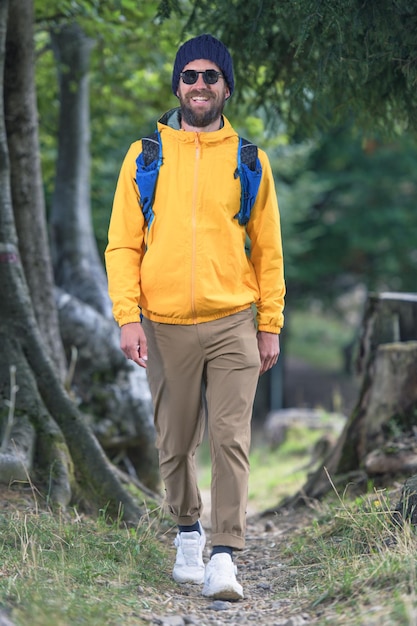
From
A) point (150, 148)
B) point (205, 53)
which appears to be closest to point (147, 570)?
point (150, 148)

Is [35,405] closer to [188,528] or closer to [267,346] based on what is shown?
[188,528]

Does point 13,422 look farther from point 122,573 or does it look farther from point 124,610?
point 124,610

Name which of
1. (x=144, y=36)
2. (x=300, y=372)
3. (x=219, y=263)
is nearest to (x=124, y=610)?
(x=219, y=263)

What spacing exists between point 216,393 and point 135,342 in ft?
1.53

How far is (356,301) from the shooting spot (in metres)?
32.5

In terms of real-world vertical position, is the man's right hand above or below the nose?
below

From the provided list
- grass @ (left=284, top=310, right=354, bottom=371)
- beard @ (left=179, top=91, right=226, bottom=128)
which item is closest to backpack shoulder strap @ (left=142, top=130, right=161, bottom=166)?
beard @ (left=179, top=91, right=226, bottom=128)

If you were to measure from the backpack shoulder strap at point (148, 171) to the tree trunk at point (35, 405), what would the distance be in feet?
6.90

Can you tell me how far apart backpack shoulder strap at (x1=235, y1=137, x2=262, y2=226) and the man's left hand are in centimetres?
61

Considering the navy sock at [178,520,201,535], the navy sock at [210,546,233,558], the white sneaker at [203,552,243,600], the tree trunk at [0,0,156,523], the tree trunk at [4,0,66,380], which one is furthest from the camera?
the tree trunk at [4,0,66,380]

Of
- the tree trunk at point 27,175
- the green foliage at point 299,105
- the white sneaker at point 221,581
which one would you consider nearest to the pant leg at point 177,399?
the white sneaker at point 221,581

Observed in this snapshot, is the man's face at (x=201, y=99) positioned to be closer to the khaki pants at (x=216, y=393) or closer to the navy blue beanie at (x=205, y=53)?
the navy blue beanie at (x=205, y=53)

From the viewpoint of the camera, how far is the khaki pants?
172 inches

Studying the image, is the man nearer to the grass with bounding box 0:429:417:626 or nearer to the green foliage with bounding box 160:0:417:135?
the grass with bounding box 0:429:417:626
